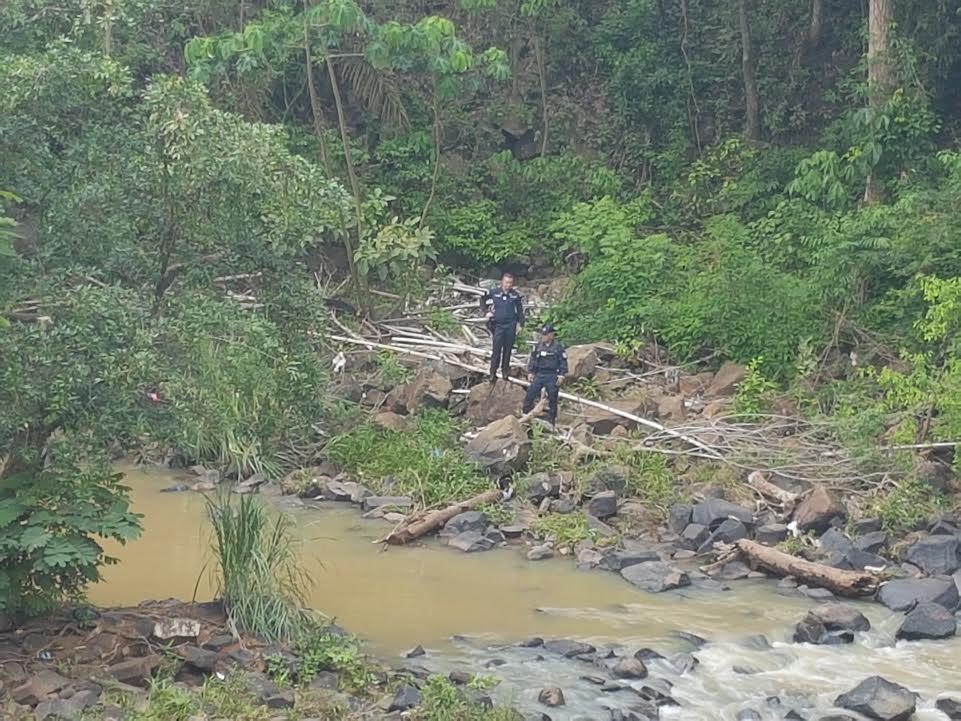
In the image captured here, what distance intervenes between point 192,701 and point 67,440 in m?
1.75

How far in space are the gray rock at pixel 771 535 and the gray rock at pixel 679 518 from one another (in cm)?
73

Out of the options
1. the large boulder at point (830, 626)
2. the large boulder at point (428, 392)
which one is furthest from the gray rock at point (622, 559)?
the large boulder at point (428, 392)

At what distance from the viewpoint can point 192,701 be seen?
7.67 meters

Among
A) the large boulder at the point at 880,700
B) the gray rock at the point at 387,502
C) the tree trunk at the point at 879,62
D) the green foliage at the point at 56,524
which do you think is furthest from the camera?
the tree trunk at the point at 879,62

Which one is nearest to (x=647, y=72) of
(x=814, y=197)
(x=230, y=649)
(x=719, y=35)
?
(x=719, y=35)

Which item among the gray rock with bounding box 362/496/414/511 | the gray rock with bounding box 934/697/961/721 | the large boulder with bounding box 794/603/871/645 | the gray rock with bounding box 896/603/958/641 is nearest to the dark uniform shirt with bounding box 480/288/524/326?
the gray rock with bounding box 362/496/414/511

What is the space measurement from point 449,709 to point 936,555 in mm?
5701

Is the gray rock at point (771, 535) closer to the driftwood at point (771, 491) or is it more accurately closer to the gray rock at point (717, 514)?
the gray rock at point (717, 514)

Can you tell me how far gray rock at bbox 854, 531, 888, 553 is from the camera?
468 inches

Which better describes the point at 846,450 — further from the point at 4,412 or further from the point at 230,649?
the point at 4,412

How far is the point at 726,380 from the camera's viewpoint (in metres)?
16.1

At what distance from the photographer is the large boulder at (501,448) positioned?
1405 centimetres

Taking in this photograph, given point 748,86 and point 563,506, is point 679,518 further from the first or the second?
point 748,86

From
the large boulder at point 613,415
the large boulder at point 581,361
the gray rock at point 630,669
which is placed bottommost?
the gray rock at point 630,669
